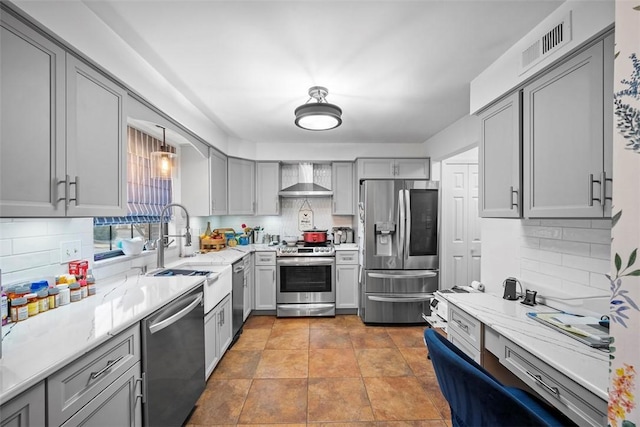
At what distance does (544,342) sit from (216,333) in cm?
234

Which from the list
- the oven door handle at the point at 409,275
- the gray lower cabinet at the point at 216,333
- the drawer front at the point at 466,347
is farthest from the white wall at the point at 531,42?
the gray lower cabinet at the point at 216,333

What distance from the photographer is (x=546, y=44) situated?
4.62 feet

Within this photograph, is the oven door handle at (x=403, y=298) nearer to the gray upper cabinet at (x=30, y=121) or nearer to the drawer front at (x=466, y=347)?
the drawer front at (x=466, y=347)

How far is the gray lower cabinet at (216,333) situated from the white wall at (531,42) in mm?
2736

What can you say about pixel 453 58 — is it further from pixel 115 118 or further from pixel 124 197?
pixel 124 197

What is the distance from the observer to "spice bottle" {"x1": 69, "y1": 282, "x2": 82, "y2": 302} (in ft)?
4.90

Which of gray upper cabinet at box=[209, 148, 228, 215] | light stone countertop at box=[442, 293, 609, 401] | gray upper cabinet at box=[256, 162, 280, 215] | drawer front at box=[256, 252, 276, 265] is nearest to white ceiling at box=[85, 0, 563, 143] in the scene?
gray upper cabinet at box=[209, 148, 228, 215]

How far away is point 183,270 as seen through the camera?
2381mm

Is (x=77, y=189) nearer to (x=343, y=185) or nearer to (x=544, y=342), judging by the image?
(x=544, y=342)

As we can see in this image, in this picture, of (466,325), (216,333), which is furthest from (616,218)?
(216,333)

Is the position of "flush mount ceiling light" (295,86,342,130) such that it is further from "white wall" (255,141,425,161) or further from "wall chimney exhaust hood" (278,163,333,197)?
"wall chimney exhaust hood" (278,163,333,197)

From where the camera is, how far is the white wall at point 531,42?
1165mm

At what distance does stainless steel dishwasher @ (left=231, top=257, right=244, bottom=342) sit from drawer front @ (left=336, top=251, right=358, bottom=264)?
133 centimetres

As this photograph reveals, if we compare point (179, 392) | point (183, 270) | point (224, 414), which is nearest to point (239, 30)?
point (183, 270)
